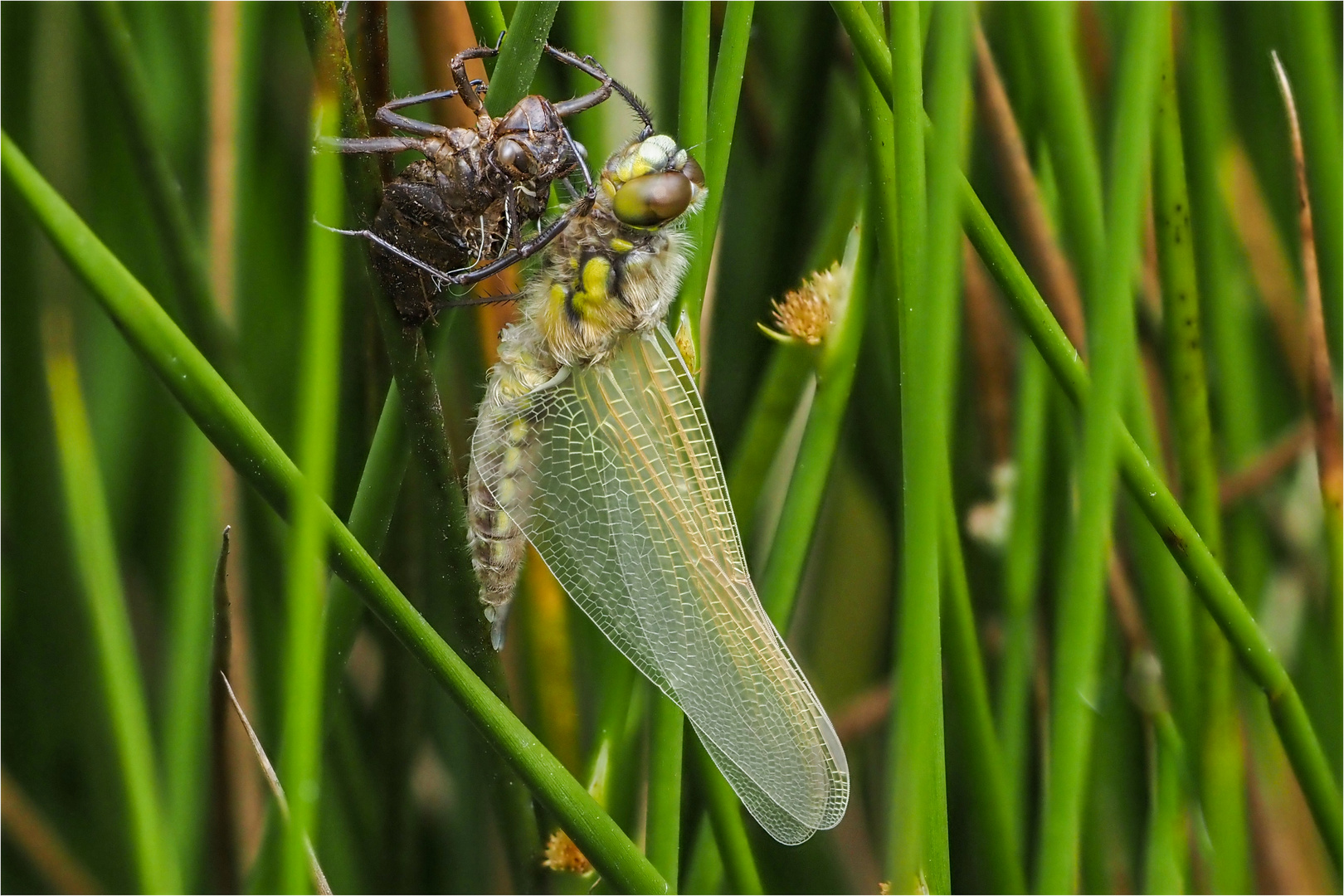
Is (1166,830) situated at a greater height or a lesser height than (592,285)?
lesser

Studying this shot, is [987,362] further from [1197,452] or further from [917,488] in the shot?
[917,488]

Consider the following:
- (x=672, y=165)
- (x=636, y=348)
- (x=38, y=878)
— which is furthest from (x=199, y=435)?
(x=38, y=878)

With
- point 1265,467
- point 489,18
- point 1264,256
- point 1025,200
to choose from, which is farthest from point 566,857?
point 1264,256

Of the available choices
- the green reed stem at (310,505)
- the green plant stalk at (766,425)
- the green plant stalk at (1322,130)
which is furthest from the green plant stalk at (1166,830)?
the green reed stem at (310,505)

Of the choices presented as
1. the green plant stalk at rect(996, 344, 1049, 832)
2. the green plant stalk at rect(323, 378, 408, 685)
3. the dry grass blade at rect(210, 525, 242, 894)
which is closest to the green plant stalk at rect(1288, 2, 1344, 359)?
the green plant stalk at rect(996, 344, 1049, 832)

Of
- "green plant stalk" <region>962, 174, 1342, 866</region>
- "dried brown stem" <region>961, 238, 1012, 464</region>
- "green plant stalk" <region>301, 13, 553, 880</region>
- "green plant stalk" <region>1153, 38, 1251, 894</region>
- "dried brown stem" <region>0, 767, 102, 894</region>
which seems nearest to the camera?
"green plant stalk" <region>301, 13, 553, 880</region>

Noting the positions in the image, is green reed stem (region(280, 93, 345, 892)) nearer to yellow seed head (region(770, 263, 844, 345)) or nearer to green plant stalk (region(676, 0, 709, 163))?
green plant stalk (region(676, 0, 709, 163))

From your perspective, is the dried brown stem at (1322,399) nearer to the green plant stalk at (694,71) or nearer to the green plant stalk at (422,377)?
the green plant stalk at (694,71)
